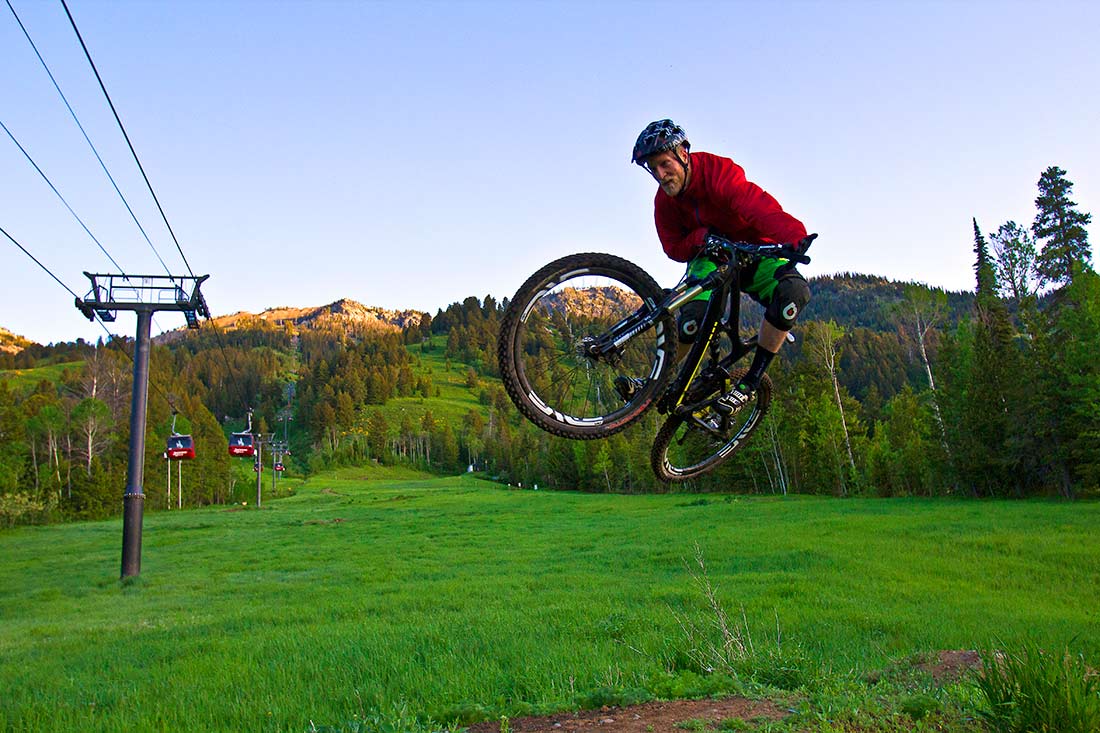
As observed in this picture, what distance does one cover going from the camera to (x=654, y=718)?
11336 mm

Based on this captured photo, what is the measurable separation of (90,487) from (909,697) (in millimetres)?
114808

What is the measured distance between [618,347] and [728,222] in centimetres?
117

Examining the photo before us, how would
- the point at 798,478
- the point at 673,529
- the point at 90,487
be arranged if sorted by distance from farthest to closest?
the point at 90,487 < the point at 798,478 < the point at 673,529

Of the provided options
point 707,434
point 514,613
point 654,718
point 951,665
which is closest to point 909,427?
point 514,613

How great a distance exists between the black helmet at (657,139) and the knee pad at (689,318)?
37.6 inches

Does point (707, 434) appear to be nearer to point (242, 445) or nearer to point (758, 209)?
point (758, 209)

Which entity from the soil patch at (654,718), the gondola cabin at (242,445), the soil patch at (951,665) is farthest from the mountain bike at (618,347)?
the gondola cabin at (242,445)

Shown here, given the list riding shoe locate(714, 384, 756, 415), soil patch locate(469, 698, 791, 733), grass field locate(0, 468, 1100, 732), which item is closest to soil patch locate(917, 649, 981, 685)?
grass field locate(0, 468, 1100, 732)

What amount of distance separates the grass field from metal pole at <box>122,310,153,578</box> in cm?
332

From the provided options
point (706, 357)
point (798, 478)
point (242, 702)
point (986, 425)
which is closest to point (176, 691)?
point (242, 702)

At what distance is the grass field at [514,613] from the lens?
14.5 meters

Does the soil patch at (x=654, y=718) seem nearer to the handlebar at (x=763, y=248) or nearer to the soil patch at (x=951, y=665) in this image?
the soil patch at (x=951, y=665)

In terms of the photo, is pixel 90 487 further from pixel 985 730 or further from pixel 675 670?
pixel 985 730

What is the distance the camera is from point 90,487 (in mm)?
101875
